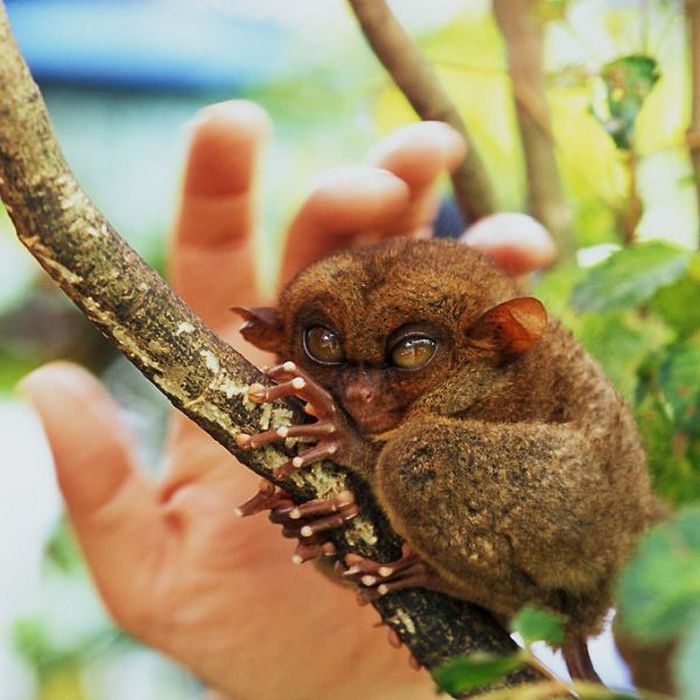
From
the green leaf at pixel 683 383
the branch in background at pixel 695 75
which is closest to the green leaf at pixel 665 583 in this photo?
the green leaf at pixel 683 383

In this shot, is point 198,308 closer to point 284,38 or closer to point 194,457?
point 194,457

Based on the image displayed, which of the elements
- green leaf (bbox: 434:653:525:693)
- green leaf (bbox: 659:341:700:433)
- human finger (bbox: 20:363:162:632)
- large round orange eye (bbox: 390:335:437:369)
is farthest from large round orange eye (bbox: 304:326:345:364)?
green leaf (bbox: 434:653:525:693)

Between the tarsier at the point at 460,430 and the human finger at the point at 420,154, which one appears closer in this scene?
the tarsier at the point at 460,430

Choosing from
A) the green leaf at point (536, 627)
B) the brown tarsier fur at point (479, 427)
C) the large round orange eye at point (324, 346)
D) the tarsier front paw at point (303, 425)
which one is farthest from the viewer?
the large round orange eye at point (324, 346)

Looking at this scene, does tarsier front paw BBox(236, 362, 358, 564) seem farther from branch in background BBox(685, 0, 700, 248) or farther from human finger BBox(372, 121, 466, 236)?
branch in background BBox(685, 0, 700, 248)

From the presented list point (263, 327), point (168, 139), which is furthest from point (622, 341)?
point (168, 139)

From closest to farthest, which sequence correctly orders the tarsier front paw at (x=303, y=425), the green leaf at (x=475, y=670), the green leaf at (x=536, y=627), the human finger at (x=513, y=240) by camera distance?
the green leaf at (x=475, y=670), the green leaf at (x=536, y=627), the tarsier front paw at (x=303, y=425), the human finger at (x=513, y=240)

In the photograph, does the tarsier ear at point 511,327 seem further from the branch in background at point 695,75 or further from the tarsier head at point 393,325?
the branch in background at point 695,75
